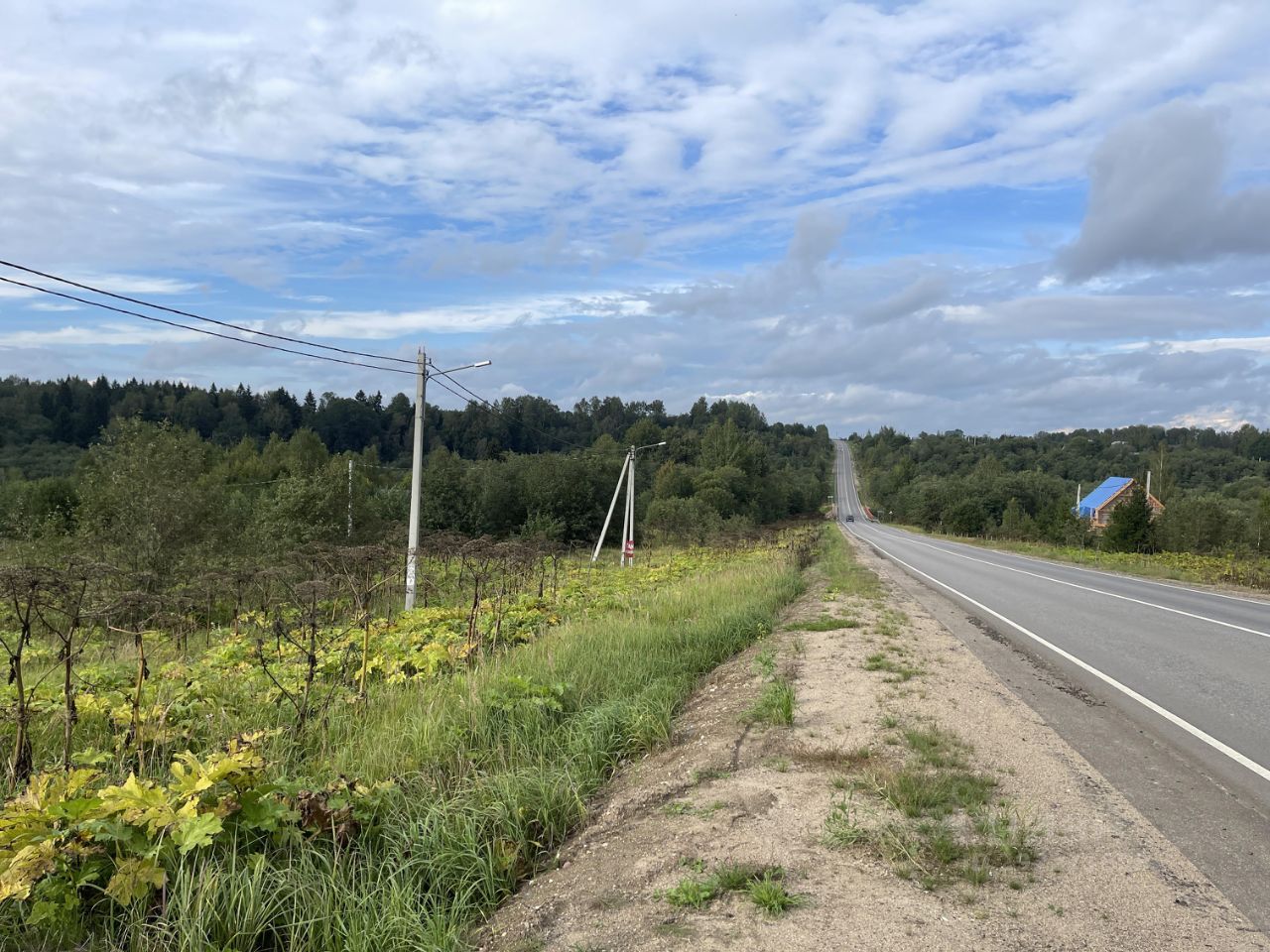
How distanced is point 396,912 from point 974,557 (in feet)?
106

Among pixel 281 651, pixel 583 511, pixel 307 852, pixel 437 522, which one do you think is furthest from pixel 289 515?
pixel 583 511

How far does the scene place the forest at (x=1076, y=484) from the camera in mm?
37344

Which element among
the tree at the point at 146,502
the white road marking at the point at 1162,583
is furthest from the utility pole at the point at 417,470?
the white road marking at the point at 1162,583

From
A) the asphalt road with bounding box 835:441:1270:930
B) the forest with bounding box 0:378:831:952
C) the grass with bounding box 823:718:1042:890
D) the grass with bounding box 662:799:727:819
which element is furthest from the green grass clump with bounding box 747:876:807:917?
the asphalt road with bounding box 835:441:1270:930

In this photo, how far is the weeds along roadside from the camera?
314 centimetres

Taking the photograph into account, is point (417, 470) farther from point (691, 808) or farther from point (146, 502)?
point (691, 808)

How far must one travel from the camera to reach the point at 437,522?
57125 mm

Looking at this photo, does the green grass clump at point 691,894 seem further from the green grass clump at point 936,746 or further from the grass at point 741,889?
the green grass clump at point 936,746

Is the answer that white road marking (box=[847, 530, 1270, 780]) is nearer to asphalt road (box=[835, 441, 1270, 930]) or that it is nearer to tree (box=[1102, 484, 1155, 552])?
asphalt road (box=[835, 441, 1270, 930])

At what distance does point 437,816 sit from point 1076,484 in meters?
124

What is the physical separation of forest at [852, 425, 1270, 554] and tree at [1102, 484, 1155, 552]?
73mm

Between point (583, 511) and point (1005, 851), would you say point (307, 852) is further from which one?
point (583, 511)

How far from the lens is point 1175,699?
7.28 meters

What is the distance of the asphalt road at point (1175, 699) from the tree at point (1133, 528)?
85.5 feet
